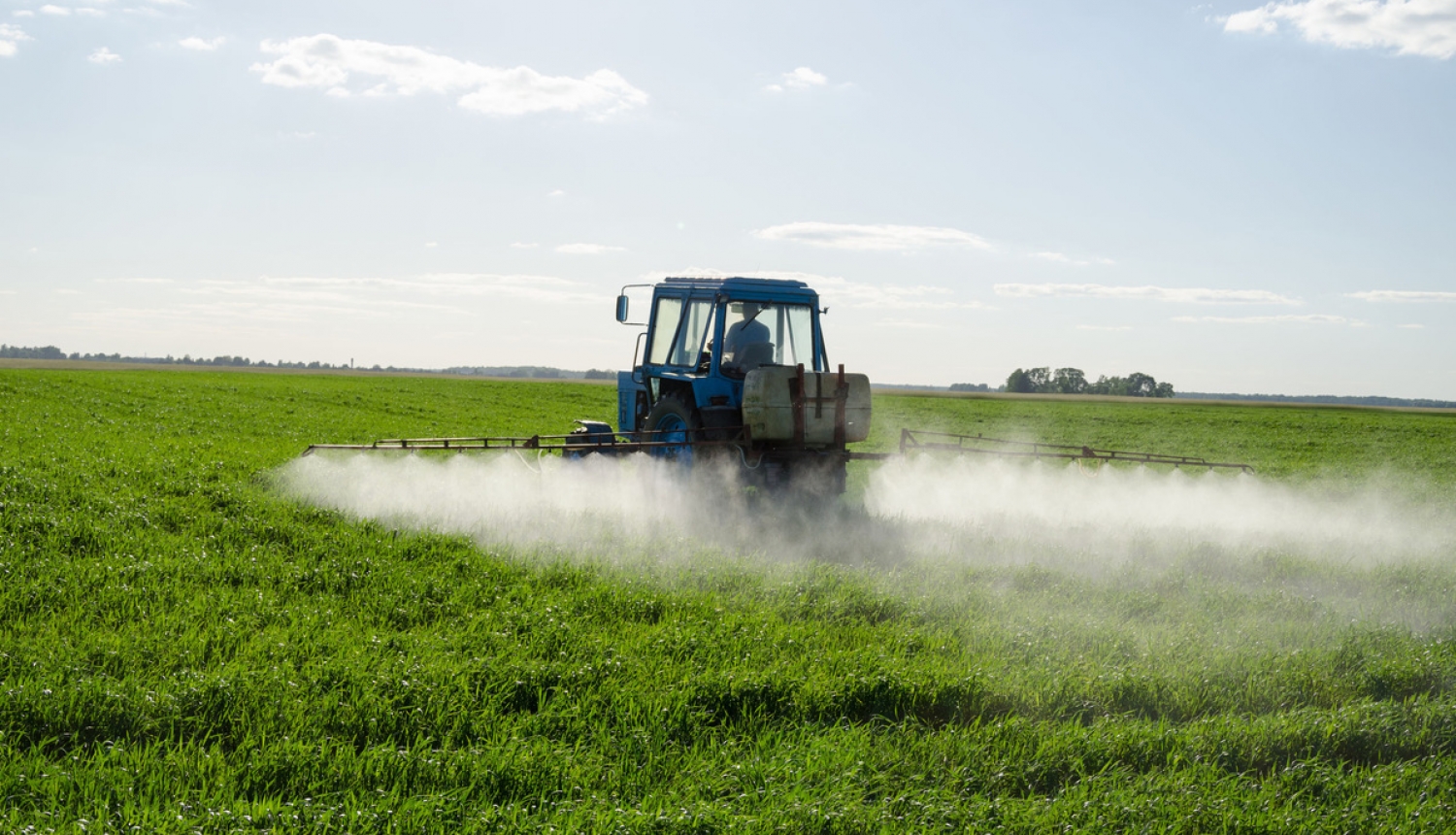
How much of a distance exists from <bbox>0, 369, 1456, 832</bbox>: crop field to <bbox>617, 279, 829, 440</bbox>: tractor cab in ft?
3.64

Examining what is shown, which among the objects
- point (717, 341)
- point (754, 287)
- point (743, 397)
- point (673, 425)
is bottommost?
point (673, 425)

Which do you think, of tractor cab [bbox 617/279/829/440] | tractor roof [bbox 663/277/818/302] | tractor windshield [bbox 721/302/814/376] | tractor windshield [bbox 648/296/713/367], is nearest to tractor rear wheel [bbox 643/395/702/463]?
tractor cab [bbox 617/279/829/440]

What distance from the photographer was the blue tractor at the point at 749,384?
11.2 metres

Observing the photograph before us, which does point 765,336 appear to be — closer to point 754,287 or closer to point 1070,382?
point 754,287

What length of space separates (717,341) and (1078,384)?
10553cm

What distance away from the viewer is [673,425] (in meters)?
12.5

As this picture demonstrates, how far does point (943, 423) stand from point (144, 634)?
34.3 m

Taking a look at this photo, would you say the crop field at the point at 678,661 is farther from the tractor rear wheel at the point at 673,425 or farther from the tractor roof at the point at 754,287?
the tractor roof at the point at 754,287

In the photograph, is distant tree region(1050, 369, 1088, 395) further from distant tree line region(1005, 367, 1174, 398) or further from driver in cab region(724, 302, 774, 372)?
driver in cab region(724, 302, 774, 372)

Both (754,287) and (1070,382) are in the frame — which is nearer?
(754,287)

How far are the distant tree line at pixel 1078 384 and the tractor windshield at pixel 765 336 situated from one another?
333 ft

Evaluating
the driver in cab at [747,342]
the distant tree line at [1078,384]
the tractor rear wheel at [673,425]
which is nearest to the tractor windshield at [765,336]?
the driver in cab at [747,342]

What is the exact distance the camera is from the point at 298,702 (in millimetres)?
5102

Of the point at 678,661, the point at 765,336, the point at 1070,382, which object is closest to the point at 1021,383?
the point at 1070,382
